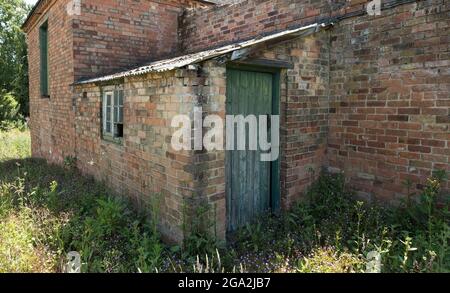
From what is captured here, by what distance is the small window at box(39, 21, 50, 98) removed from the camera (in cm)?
989

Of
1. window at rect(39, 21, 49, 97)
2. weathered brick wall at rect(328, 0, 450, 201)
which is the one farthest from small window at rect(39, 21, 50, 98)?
weathered brick wall at rect(328, 0, 450, 201)

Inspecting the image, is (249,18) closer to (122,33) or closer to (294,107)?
(294,107)

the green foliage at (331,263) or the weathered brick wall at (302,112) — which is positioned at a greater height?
the weathered brick wall at (302,112)

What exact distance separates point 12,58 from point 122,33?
20199 mm

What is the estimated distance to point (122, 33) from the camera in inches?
311

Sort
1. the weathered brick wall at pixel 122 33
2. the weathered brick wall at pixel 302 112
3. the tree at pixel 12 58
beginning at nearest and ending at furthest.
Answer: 1. the weathered brick wall at pixel 302 112
2. the weathered brick wall at pixel 122 33
3. the tree at pixel 12 58

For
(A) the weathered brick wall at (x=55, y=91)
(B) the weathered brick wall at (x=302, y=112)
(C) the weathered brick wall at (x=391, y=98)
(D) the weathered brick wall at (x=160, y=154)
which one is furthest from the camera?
(A) the weathered brick wall at (x=55, y=91)

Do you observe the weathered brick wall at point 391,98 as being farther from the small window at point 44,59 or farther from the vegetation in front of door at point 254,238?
the small window at point 44,59

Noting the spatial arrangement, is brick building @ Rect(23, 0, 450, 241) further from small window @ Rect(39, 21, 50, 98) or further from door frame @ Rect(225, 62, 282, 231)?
small window @ Rect(39, 21, 50, 98)

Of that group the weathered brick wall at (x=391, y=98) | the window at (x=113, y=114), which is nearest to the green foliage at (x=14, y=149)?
the window at (x=113, y=114)

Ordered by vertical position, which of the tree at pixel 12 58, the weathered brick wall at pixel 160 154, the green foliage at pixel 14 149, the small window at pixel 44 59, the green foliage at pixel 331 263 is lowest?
the green foliage at pixel 331 263

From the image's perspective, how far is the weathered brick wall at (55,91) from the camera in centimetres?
771

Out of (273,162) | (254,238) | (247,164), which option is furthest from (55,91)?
(254,238)

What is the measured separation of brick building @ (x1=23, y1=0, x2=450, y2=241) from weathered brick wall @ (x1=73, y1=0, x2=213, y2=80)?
106 centimetres
